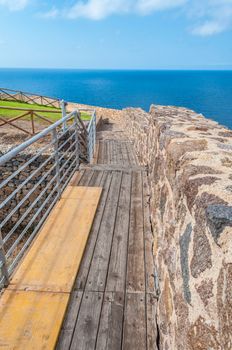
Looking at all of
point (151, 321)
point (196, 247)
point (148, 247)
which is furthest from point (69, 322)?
point (196, 247)

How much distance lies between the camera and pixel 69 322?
2107 mm

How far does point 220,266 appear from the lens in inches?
42.7

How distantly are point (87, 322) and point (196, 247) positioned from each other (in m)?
1.26

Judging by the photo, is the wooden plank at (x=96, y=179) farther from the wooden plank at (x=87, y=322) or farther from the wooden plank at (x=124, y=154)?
the wooden plank at (x=124, y=154)

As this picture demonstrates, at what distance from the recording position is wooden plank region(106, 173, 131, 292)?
8.13 ft

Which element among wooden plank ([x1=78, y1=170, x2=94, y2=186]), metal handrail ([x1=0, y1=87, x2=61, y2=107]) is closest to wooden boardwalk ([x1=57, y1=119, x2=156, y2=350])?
wooden plank ([x1=78, y1=170, x2=94, y2=186])

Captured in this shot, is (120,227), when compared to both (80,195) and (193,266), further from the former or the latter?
(193,266)

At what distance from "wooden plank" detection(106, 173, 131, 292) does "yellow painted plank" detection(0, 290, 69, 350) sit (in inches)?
18.3

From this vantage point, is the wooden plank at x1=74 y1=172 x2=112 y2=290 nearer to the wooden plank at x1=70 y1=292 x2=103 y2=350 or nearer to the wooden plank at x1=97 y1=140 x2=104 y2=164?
the wooden plank at x1=70 y1=292 x2=103 y2=350

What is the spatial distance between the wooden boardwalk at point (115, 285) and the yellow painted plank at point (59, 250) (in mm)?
96

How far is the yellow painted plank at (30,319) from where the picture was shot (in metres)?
1.91

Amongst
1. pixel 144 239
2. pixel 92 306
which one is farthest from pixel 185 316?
pixel 144 239

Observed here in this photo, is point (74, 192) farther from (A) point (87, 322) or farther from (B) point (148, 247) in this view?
(A) point (87, 322)

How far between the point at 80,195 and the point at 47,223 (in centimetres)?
88
